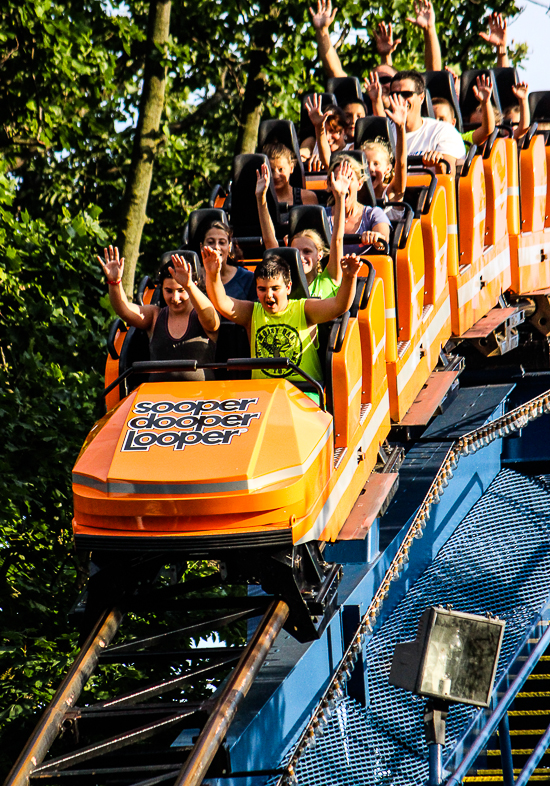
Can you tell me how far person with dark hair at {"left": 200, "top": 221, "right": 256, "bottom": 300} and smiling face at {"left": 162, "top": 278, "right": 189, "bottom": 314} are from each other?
1.63 feet

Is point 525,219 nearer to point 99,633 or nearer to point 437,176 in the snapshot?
point 437,176

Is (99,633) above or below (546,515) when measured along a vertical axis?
above

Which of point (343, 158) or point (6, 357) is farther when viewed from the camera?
point (6, 357)

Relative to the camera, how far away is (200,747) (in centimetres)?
364

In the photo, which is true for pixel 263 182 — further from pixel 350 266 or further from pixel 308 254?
pixel 350 266

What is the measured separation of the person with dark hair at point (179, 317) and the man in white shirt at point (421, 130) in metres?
2.65

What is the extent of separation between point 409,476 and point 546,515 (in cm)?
83

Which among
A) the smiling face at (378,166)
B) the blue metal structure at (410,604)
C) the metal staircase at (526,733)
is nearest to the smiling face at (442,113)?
the smiling face at (378,166)

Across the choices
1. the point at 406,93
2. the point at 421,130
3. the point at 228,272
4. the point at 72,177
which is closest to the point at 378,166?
the point at 406,93

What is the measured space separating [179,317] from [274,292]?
52 cm

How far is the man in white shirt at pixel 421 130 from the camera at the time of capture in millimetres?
7340

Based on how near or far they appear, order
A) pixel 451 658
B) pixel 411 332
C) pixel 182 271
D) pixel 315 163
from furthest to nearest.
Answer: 1. pixel 315 163
2. pixel 411 332
3. pixel 182 271
4. pixel 451 658

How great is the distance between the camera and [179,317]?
5266 millimetres

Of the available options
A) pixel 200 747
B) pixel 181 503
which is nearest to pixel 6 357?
pixel 181 503
